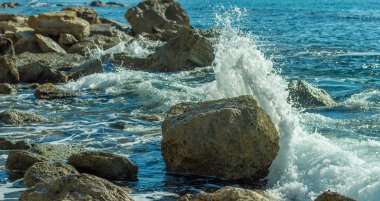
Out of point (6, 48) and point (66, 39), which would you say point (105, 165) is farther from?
point (66, 39)

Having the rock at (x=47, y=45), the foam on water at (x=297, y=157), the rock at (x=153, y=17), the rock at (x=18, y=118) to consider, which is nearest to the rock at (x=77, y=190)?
the foam on water at (x=297, y=157)

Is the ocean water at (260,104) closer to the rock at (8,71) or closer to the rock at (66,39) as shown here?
the rock at (8,71)

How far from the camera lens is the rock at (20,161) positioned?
9.54 meters

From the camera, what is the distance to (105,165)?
9.20 m

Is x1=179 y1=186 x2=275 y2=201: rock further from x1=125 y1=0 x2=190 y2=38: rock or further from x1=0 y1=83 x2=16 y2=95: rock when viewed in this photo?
x1=125 y1=0 x2=190 y2=38: rock

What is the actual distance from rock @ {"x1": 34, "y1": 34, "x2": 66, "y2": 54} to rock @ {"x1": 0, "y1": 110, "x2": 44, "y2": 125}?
11723 mm

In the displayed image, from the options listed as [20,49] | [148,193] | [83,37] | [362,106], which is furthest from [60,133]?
[83,37]

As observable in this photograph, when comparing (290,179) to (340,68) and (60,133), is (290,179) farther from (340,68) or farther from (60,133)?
(340,68)

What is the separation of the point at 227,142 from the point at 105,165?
1.68 m

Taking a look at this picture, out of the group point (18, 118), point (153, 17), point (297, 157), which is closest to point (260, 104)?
point (297, 157)

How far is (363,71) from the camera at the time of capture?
20.3 metres

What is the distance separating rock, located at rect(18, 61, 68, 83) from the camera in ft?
63.7

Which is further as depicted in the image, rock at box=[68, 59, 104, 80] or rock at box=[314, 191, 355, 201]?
rock at box=[68, 59, 104, 80]

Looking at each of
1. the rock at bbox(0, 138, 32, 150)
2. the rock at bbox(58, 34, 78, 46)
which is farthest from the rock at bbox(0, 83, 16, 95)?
the rock at bbox(58, 34, 78, 46)
